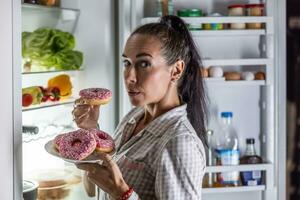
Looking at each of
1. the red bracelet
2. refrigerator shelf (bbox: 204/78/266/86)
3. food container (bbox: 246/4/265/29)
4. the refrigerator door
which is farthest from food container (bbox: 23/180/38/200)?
food container (bbox: 246/4/265/29)

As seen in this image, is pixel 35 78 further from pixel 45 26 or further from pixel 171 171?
pixel 171 171

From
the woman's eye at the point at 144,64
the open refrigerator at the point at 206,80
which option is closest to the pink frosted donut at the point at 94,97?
the woman's eye at the point at 144,64

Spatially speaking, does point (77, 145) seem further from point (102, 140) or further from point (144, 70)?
point (144, 70)

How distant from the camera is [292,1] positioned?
6.95 ft

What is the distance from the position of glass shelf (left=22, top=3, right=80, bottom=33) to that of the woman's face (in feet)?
1.53

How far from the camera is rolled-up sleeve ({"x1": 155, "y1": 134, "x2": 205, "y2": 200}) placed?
3.84 ft

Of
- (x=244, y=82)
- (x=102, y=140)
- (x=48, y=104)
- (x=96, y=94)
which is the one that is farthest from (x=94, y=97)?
(x=244, y=82)

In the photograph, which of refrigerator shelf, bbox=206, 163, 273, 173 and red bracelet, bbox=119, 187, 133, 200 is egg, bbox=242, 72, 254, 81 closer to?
refrigerator shelf, bbox=206, 163, 273, 173

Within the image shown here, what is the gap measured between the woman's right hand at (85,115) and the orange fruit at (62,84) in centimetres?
51

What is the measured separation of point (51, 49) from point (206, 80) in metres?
0.58

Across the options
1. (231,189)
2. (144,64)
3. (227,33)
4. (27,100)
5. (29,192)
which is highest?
(227,33)

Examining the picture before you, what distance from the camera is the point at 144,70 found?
1.27 meters

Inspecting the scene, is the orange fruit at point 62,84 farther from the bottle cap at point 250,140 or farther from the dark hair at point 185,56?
the bottle cap at point 250,140
